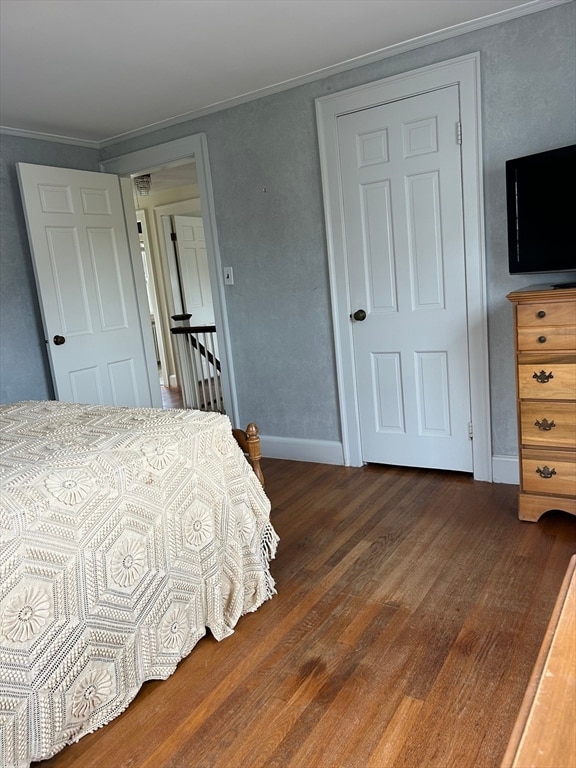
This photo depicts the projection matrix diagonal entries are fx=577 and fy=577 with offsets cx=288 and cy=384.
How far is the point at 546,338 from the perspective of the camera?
8.09 ft

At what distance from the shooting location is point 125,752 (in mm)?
1558

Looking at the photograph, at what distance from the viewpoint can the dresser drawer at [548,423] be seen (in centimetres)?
248

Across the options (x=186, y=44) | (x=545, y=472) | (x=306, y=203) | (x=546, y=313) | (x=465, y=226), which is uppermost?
(x=186, y=44)

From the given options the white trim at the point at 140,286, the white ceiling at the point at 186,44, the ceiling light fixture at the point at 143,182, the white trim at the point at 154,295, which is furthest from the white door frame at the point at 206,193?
the white trim at the point at 154,295

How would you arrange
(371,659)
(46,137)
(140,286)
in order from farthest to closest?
(140,286)
(46,137)
(371,659)

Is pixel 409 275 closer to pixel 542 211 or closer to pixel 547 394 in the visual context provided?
pixel 542 211

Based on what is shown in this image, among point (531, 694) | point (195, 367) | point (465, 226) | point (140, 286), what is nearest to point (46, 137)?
point (140, 286)

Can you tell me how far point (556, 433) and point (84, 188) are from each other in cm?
340

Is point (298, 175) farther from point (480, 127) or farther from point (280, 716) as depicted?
point (280, 716)

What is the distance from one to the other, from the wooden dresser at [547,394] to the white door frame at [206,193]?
2.11 metres

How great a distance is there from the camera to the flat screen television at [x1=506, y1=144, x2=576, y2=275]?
2553 mm

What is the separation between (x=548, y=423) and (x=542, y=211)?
968 millimetres

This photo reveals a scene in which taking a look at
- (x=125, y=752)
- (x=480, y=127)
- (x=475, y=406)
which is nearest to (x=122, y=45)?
(x=480, y=127)

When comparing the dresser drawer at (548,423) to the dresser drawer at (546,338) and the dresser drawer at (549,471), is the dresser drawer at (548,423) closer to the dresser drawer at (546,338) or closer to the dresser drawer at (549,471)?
the dresser drawer at (549,471)
